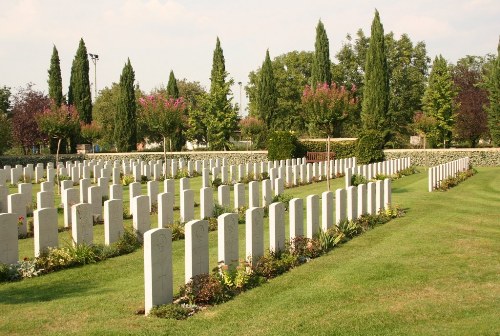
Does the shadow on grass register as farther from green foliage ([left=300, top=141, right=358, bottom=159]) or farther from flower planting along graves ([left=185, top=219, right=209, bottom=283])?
green foliage ([left=300, top=141, right=358, bottom=159])

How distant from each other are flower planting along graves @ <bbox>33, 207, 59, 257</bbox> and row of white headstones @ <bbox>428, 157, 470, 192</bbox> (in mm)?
13585

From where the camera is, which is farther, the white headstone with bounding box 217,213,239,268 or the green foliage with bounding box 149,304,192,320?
the white headstone with bounding box 217,213,239,268

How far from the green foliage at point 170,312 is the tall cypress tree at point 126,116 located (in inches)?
1582

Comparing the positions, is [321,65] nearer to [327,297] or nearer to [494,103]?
[494,103]

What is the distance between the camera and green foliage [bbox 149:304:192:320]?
6036mm

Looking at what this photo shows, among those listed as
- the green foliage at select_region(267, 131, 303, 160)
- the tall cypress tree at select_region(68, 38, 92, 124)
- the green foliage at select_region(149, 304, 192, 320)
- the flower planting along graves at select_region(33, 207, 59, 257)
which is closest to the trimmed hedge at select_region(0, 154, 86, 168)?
the tall cypress tree at select_region(68, 38, 92, 124)

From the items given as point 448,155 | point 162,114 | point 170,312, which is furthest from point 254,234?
point 448,155

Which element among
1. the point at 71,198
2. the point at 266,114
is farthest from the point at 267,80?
the point at 71,198

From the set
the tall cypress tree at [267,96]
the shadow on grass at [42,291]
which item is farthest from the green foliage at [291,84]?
the shadow on grass at [42,291]

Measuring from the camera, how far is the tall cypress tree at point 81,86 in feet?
147

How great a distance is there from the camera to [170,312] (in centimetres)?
607

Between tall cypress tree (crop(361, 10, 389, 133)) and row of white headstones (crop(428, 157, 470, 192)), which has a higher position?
tall cypress tree (crop(361, 10, 389, 133))

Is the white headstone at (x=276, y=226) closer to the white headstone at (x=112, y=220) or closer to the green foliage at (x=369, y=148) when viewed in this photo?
the white headstone at (x=112, y=220)

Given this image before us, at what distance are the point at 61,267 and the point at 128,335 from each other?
11.8ft
